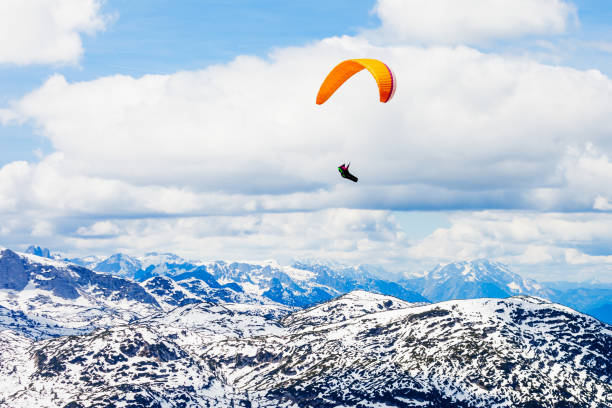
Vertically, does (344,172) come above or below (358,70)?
below

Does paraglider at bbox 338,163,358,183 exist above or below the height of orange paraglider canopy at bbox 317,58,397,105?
below

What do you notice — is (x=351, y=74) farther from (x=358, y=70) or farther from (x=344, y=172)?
(x=344, y=172)

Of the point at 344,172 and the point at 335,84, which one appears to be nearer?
the point at 344,172

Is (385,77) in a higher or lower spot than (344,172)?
higher

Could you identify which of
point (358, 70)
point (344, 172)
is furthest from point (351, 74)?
point (344, 172)

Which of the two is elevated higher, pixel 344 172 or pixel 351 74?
pixel 351 74

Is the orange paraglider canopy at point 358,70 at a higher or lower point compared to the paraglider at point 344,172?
higher
